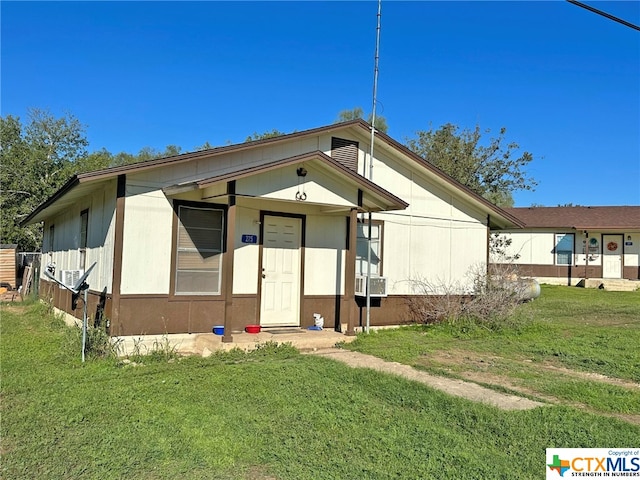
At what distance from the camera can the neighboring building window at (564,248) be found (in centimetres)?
2581

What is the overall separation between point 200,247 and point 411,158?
5.21m

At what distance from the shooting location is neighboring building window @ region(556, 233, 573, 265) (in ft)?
84.7

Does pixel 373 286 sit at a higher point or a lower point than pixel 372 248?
lower

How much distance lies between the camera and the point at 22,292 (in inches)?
750

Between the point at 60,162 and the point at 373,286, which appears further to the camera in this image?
the point at 60,162

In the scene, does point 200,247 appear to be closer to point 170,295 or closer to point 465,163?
point 170,295

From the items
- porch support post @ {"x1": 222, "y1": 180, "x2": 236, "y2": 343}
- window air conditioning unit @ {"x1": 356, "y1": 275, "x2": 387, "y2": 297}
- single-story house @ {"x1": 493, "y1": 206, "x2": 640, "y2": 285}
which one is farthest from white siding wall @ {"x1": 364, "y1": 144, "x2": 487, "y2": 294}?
single-story house @ {"x1": 493, "y1": 206, "x2": 640, "y2": 285}

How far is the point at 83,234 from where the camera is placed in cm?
1071

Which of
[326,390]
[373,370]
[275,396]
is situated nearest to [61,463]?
[275,396]

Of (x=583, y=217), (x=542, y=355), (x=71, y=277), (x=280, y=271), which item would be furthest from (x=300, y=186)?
(x=583, y=217)

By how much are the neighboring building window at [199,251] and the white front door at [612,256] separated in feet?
74.5

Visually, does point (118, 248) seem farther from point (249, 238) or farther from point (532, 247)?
point (532, 247)

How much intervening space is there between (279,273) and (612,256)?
862 inches

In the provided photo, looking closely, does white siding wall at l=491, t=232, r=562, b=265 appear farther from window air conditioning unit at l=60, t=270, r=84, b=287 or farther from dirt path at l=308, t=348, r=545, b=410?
window air conditioning unit at l=60, t=270, r=84, b=287
